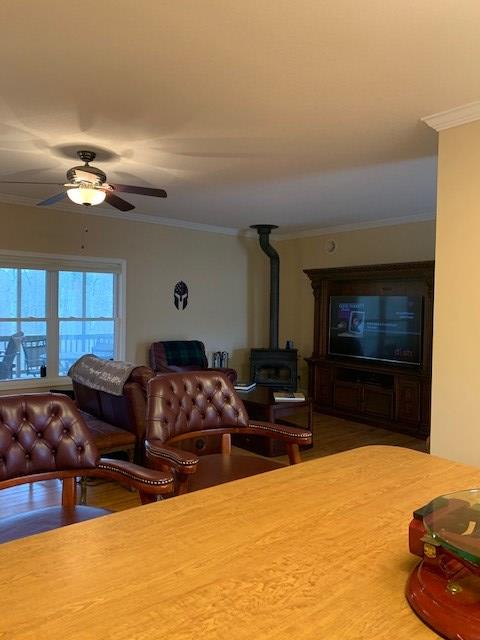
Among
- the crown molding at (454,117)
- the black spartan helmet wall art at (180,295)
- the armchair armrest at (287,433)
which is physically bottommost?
the armchair armrest at (287,433)

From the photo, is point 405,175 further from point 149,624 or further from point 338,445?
point 149,624

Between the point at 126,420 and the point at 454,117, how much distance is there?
2944 mm

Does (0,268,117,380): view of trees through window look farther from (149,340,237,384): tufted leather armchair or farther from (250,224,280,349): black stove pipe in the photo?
(250,224,280,349): black stove pipe

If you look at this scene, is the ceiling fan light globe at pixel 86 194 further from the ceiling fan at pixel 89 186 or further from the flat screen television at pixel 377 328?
the flat screen television at pixel 377 328

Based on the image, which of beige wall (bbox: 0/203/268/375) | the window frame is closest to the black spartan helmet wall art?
beige wall (bbox: 0/203/268/375)

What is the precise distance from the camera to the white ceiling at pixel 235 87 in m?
1.89

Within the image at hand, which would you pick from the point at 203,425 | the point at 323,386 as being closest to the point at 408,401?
the point at 323,386

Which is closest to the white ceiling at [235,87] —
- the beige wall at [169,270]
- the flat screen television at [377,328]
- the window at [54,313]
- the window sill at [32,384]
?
the beige wall at [169,270]

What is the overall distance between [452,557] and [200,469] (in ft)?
5.32

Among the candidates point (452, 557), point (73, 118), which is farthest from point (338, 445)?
point (452, 557)

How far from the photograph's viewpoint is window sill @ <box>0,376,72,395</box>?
5137 millimetres

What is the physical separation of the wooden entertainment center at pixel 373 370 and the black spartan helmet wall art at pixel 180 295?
1.64 metres

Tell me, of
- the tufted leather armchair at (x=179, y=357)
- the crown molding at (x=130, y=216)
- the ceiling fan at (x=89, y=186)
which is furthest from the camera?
the tufted leather armchair at (x=179, y=357)

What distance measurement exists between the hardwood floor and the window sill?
5.04 ft
